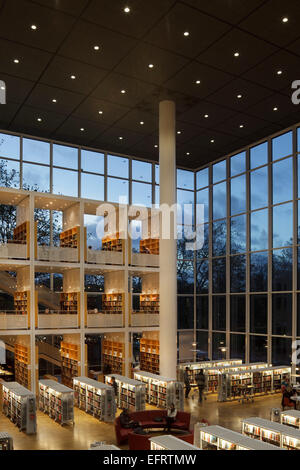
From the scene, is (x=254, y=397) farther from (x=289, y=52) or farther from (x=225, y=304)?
(x=289, y=52)

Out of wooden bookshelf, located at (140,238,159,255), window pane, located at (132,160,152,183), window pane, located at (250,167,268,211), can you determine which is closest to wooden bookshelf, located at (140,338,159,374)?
wooden bookshelf, located at (140,238,159,255)

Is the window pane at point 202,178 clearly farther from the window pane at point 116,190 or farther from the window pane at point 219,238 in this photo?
the window pane at point 116,190

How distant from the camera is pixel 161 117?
684 inches

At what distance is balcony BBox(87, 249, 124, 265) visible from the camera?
18641 millimetres

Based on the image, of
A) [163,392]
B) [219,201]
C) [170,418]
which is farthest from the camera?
[219,201]

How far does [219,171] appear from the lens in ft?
79.4

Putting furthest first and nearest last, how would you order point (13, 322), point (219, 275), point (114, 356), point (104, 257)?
point (219, 275) → point (114, 356) → point (104, 257) → point (13, 322)

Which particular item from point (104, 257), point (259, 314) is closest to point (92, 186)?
point (104, 257)

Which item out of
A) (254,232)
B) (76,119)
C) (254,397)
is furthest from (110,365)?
(76,119)

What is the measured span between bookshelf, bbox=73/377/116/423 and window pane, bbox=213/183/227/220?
12.1 meters

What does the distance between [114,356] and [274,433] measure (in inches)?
414

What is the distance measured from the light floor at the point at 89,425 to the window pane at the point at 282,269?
4.91 meters

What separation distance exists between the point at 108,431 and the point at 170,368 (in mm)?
4830

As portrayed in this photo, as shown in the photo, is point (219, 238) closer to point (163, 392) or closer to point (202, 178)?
point (202, 178)
